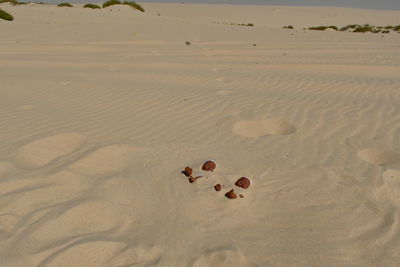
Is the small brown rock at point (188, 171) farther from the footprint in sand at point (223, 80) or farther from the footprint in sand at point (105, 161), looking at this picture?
the footprint in sand at point (223, 80)

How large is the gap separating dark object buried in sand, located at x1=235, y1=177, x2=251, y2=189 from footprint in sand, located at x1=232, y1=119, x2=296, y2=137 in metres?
0.97

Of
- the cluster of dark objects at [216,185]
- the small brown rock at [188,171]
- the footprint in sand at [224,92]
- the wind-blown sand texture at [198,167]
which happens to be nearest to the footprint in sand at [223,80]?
the wind-blown sand texture at [198,167]

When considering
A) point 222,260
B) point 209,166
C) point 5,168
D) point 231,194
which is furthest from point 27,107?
point 222,260

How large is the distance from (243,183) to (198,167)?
45 centimetres

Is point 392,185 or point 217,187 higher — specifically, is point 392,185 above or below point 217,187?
above

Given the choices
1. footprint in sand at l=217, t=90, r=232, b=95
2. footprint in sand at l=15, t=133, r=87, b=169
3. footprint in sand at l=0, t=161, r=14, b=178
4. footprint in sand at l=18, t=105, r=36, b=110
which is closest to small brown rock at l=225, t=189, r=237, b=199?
footprint in sand at l=15, t=133, r=87, b=169

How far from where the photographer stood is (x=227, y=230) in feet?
6.33

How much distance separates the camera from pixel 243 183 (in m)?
2.32

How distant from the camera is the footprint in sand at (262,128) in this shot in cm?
332

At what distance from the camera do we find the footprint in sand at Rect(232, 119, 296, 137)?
3.32 m

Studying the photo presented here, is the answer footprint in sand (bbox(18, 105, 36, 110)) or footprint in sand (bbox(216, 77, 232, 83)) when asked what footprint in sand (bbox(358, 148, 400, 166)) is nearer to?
footprint in sand (bbox(216, 77, 232, 83))

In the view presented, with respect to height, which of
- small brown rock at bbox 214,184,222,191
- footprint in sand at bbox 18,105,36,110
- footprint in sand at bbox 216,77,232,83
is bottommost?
footprint in sand at bbox 18,105,36,110

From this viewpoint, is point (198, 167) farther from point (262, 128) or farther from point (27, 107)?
point (27, 107)

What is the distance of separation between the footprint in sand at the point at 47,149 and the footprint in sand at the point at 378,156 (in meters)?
2.59
